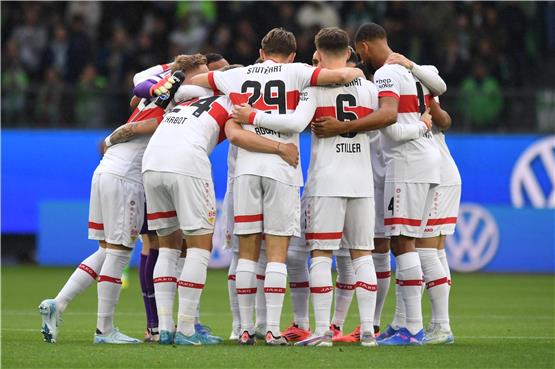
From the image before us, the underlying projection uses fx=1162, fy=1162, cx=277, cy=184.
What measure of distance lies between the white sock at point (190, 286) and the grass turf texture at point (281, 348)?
278mm

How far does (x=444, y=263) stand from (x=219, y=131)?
8.11ft

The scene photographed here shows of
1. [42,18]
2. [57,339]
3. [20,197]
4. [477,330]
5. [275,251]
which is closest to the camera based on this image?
[275,251]

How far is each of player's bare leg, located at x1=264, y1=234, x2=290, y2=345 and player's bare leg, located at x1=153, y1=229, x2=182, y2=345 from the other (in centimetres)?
81

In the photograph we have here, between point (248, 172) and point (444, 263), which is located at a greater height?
point (248, 172)

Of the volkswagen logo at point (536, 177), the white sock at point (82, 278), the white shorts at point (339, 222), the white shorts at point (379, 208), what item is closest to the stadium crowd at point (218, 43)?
the volkswagen logo at point (536, 177)

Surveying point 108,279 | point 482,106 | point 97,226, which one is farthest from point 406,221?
point 482,106

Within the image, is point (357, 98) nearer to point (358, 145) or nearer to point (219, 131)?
point (358, 145)

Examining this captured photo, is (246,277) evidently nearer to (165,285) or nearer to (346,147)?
(165,285)

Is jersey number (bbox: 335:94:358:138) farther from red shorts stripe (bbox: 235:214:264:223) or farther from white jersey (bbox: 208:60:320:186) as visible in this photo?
red shorts stripe (bbox: 235:214:264:223)

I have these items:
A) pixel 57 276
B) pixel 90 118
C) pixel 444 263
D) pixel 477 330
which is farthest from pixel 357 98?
pixel 90 118

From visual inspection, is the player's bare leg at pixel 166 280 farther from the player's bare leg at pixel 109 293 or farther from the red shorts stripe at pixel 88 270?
the red shorts stripe at pixel 88 270

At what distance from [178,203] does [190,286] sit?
68 centimetres

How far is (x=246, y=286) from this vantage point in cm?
938

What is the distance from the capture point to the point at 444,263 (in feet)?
34.7
